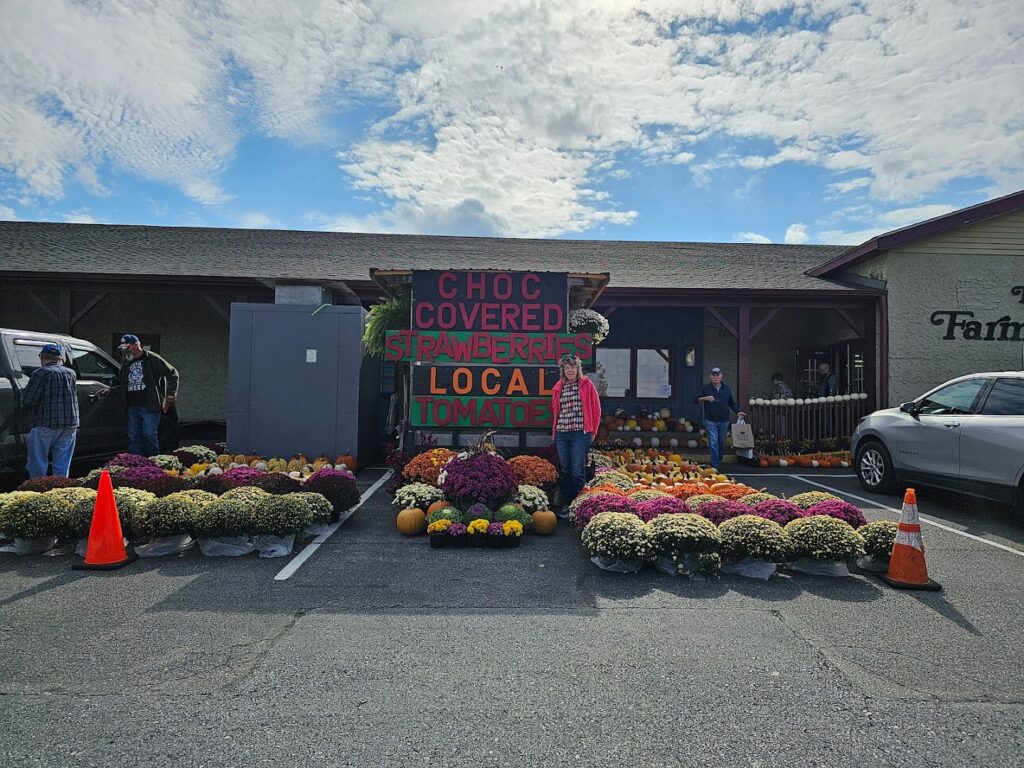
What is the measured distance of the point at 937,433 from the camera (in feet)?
24.4

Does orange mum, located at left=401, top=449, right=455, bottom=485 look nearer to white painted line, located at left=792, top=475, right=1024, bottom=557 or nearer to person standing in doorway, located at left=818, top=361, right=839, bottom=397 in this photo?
white painted line, located at left=792, top=475, right=1024, bottom=557

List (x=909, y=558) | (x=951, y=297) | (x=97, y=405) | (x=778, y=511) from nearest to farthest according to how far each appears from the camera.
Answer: (x=909, y=558), (x=778, y=511), (x=97, y=405), (x=951, y=297)

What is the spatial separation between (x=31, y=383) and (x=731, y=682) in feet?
23.2

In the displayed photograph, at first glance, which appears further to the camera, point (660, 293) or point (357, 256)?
point (357, 256)

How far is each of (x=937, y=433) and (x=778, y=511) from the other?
11.2ft

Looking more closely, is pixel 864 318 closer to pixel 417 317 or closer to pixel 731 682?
pixel 417 317

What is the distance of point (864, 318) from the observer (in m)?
13.4

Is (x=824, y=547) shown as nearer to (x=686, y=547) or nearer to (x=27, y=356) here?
(x=686, y=547)

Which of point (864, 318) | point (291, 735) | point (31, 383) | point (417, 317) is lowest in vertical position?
point (291, 735)

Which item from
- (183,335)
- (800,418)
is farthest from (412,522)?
(183,335)

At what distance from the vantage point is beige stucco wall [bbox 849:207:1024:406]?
12438mm

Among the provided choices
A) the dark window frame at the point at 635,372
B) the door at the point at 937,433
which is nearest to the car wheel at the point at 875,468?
the door at the point at 937,433

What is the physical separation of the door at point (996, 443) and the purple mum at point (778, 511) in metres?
2.76

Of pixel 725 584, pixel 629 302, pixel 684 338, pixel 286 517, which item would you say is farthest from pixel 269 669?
pixel 684 338
